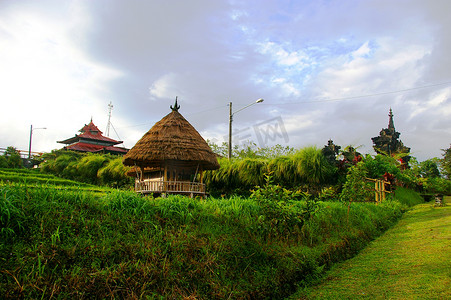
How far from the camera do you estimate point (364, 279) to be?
3771mm

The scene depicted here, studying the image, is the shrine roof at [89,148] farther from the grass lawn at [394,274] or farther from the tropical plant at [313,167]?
the grass lawn at [394,274]

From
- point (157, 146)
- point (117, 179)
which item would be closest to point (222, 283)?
point (157, 146)

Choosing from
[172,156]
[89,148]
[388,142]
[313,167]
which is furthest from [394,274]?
[89,148]

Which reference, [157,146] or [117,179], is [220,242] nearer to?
[157,146]

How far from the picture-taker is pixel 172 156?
43.2 feet

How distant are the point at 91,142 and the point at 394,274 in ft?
133

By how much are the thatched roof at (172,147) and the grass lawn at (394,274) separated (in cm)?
902

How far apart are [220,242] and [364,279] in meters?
1.78

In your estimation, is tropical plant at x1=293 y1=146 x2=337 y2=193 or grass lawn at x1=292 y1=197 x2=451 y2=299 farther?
tropical plant at x1=293 y1=146 x2=337 y2=193

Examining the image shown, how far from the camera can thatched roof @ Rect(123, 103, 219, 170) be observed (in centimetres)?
1330

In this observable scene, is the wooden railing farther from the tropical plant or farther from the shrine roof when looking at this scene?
the shrine roof

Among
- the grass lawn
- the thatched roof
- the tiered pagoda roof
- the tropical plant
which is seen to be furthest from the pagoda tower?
the tiered pagoda roof

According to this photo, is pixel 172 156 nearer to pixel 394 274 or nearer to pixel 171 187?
pixel 171 187

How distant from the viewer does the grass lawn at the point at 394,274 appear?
3.20 m
